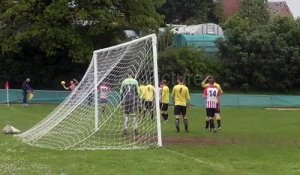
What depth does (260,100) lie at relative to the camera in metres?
45.7

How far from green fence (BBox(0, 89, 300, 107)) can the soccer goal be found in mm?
24590

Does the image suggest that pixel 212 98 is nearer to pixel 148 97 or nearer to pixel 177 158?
pixel 148 97

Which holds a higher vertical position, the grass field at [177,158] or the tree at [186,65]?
the tree at [186,65]

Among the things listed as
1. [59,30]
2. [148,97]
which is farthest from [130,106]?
[59,30]

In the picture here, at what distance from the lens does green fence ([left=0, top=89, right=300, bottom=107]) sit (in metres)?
45.1

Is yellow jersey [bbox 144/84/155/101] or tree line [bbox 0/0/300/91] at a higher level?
tree line [bbox 0/0/300/91]

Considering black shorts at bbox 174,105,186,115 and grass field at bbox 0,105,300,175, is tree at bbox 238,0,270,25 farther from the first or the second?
grass field at bbox 0,105,300,175

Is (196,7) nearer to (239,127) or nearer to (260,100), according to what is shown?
(260,100)

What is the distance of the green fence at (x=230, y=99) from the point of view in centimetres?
4509

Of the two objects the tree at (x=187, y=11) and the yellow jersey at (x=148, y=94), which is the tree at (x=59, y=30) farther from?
the tree at (x=187, y=11)

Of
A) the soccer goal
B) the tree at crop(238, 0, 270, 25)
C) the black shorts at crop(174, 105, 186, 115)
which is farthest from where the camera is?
the tree at crop(238, 0, 270, 25)

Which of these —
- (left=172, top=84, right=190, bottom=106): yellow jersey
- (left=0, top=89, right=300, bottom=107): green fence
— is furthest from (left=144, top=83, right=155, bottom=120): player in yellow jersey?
(left=0, top=89, right=300, bottom=107): green fence

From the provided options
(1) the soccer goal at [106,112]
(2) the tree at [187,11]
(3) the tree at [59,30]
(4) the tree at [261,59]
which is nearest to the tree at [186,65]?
(4) the tree at [261,59]

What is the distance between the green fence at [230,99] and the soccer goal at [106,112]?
24.6m
